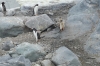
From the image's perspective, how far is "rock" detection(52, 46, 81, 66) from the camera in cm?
744

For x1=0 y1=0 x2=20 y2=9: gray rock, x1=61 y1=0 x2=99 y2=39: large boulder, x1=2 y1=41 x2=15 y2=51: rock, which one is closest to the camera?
x1=2 y1=41 x2=15 y2=51: rock

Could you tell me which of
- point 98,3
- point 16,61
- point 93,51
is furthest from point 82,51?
point 98,3

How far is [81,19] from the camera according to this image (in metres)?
9.91

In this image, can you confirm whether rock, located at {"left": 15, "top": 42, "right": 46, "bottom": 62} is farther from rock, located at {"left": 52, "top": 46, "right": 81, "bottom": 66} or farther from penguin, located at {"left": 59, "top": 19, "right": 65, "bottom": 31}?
penguin, located at {"left": 59, "top": 19, "right": 65, "bottom": 31}

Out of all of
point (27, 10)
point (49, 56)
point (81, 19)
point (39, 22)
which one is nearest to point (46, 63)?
point (49, 56)

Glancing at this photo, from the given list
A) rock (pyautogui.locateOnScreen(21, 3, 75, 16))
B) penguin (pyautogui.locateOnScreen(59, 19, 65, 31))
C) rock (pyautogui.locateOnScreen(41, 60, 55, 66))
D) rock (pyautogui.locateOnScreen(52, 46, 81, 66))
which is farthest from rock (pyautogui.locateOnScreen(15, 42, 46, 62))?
rock (pyautogui.locateOnScreen(21, 3, 75, 16))

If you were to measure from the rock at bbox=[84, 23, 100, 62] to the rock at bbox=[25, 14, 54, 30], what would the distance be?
184 cm

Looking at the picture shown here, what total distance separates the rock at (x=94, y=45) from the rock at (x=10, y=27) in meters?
2.58

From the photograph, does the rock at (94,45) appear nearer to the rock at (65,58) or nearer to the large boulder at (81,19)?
the large boulder at (81,19)

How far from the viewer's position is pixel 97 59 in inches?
308

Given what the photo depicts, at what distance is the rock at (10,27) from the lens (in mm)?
9812

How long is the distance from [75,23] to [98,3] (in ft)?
4.73

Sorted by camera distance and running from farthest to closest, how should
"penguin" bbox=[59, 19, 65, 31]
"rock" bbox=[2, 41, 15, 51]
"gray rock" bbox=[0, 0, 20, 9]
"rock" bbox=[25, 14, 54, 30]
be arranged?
"gray rock" bbox=[0, 0, 20, 9], "rock" bbox=[25, 14, 54, 30], "penguin" bbox=[59, 19, 65, 31], "rock" bbox=[2, 41, 15, 51]

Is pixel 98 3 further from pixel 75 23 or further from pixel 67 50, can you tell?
pixel 67 50
